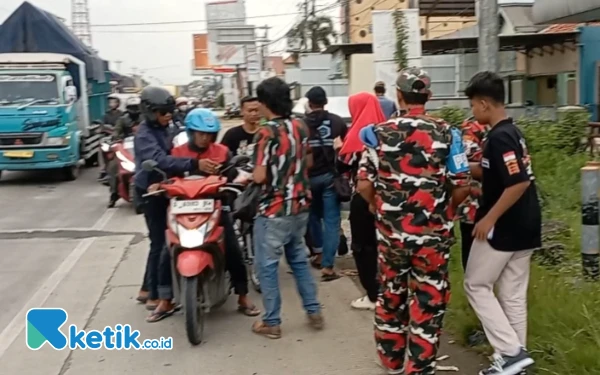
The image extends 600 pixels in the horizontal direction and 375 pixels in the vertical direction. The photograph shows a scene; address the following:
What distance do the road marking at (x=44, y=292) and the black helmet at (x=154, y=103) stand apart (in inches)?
76.4

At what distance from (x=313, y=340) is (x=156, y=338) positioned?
114 centimetres

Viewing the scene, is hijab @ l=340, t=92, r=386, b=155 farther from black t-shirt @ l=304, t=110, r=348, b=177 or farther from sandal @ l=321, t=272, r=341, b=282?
sandal @ l=321, t=272, r=341, b=282

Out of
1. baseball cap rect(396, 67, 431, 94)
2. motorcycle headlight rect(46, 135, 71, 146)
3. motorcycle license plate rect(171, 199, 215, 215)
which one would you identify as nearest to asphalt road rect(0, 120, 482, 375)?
motorcycle license plate rect(171, 199, 215, 215)

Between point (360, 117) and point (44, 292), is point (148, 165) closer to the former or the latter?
point (360, 117)

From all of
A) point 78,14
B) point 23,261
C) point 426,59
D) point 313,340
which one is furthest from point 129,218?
point 78,14

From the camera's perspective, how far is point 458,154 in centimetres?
415

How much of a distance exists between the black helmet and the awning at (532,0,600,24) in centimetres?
769

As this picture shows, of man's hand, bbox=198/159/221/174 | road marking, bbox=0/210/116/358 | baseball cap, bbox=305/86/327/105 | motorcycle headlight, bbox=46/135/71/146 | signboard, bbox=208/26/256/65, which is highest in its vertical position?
signboard, bbox=208/26/256/65

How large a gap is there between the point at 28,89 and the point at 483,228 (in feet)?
44.4

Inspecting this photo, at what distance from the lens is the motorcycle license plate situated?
5.29 metres

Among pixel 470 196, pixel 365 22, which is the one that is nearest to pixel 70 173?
pixel 470 196

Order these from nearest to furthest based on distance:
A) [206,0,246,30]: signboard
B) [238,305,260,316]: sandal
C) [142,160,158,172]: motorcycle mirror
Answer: [142,160,158,172]: motorcycle mirror, [238,305,260,316]: sandal, [206,0,246,30]: signboard

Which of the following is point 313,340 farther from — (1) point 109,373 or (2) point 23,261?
(2) point 23,261

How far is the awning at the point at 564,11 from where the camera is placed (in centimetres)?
1155
